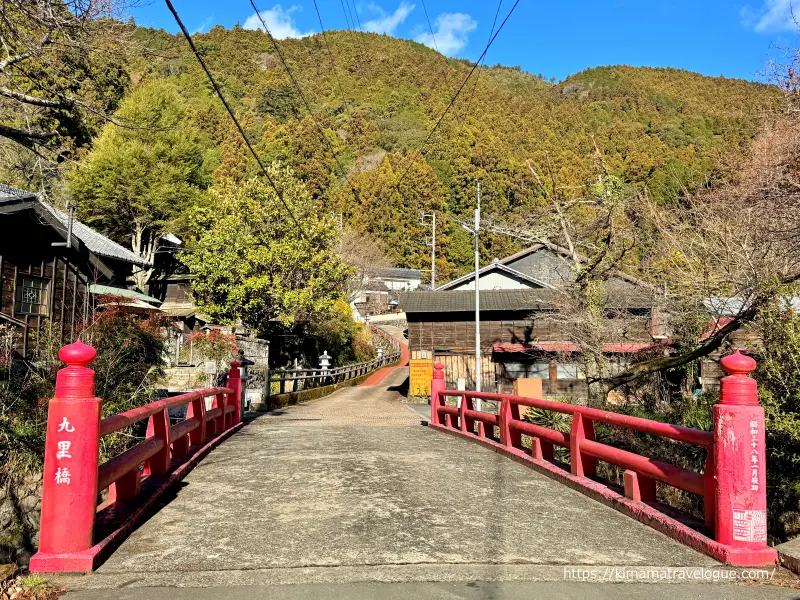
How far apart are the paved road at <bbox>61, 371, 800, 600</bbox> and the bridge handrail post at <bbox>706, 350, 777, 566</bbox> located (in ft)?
0.87

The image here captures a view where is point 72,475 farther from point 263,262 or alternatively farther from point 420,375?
point 420,375

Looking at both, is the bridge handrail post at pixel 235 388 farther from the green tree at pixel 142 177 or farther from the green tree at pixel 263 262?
the green tree at pixel 142 177

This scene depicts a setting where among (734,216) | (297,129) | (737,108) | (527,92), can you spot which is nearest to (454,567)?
(737,108)

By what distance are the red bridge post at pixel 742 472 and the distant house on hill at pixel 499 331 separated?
24185 millimetres

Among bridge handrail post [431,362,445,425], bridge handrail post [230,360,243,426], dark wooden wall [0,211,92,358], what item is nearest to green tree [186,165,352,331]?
dark wooden wall [0,211,92,358]

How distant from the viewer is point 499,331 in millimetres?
32875

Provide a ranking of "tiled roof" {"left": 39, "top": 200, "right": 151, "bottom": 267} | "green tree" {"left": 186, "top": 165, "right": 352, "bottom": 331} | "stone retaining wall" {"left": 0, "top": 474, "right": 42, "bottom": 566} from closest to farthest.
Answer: "stone retaining wall" {"left": 0, "top": 474, "right": 42, "bottom": 566}
"tiled roof" {"left": 39, "top": 200, "right": 151, "bottom": 267}
"green tree" {"left": 186, "top": 165, "right": 352, "bottom": 331}

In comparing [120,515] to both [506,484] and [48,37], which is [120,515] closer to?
[506,484]

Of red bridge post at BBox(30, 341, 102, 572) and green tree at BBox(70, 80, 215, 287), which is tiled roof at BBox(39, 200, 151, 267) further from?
red bridge post at BBox(30, 341, 102, 572)

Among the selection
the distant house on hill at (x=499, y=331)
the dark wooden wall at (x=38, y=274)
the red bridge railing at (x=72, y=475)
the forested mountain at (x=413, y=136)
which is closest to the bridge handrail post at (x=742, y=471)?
the red bridge railing at (x=72, y=475)

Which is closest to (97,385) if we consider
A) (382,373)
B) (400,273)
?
(382,373)

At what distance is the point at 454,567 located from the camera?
4.09 metres

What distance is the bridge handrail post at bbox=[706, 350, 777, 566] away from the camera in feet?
13.6

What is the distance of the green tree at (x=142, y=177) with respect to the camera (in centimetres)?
3594
